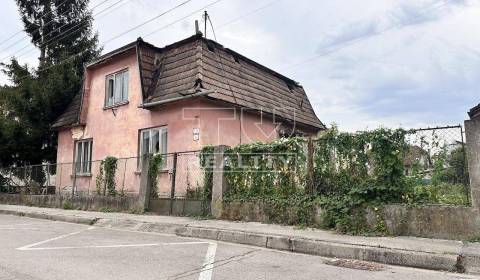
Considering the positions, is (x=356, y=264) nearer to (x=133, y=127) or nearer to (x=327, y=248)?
(x=327, y=248)

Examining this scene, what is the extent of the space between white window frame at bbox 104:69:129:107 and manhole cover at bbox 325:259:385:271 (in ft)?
40.2

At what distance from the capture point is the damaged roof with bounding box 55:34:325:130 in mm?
14423

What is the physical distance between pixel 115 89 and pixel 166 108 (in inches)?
154

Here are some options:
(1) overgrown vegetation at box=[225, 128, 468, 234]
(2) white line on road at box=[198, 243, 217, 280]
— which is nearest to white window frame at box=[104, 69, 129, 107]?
(1) overgrown vegetation at box=[225, 128, 468, 234]

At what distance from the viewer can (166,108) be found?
48.1ft

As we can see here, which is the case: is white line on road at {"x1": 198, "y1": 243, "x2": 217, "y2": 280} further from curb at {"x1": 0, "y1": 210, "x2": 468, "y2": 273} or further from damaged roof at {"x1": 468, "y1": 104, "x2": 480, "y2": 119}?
damaged roof at {"x1": 468, "y1": 104, "x2": 480, "y2": 119}

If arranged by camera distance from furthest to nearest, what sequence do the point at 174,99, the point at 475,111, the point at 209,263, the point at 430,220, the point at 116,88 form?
the point at 116,88
the point at 475,111
the point at 174,99
the point at 430,220
the point at 209,263

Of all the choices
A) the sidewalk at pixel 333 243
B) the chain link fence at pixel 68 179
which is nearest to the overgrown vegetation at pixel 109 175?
the chain link fence at pixel 68 179

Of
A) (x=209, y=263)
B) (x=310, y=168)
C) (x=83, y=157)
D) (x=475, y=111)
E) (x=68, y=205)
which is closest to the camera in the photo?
(x=209, y=263)

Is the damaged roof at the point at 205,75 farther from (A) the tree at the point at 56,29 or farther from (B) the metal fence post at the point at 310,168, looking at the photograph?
(A) the tree at the point at 56,29

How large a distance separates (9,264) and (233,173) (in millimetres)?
5976

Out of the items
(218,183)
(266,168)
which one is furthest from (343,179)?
(218,183)

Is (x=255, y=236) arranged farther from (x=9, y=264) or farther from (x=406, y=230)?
(x=9, y=264)

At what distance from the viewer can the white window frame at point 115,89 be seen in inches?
660
